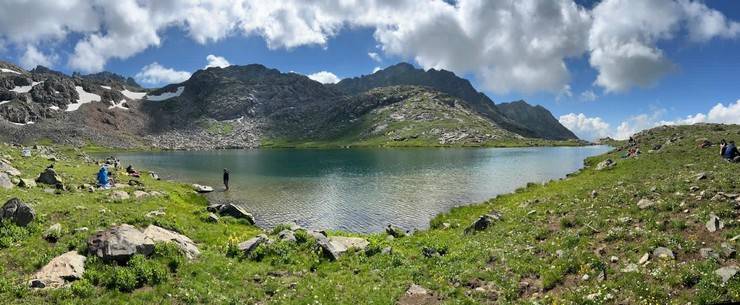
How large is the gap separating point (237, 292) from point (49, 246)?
37.3 feet

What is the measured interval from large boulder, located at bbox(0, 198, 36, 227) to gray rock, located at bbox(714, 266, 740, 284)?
34.3 m

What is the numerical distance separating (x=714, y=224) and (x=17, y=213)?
37.7 metres

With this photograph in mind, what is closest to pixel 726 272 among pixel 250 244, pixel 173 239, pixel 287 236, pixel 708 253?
pixel 708 253

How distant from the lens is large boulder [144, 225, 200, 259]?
79.6 feet

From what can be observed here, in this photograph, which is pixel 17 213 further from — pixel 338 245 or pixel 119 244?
pixel 338 245

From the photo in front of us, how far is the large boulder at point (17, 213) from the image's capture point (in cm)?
2491

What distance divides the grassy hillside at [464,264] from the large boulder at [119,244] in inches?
29.2

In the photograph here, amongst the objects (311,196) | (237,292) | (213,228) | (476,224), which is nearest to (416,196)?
(311,196)

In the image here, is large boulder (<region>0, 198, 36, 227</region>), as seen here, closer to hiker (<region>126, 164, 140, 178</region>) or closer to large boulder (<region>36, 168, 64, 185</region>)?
large boulder (<region>36, 168, 64, 185</region>)

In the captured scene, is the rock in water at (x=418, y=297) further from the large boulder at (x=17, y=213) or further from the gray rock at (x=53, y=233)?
the large boulder at (x=17, y=213)

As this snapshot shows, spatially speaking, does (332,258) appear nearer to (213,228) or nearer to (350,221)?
(213,228)

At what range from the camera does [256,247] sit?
26219 mm

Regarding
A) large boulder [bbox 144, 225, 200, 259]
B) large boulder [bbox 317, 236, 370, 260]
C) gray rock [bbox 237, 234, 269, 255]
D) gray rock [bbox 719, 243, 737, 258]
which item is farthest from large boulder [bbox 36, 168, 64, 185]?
gray rock [bbox 719, 243, 737, 258]

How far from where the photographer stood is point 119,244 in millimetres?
22172
